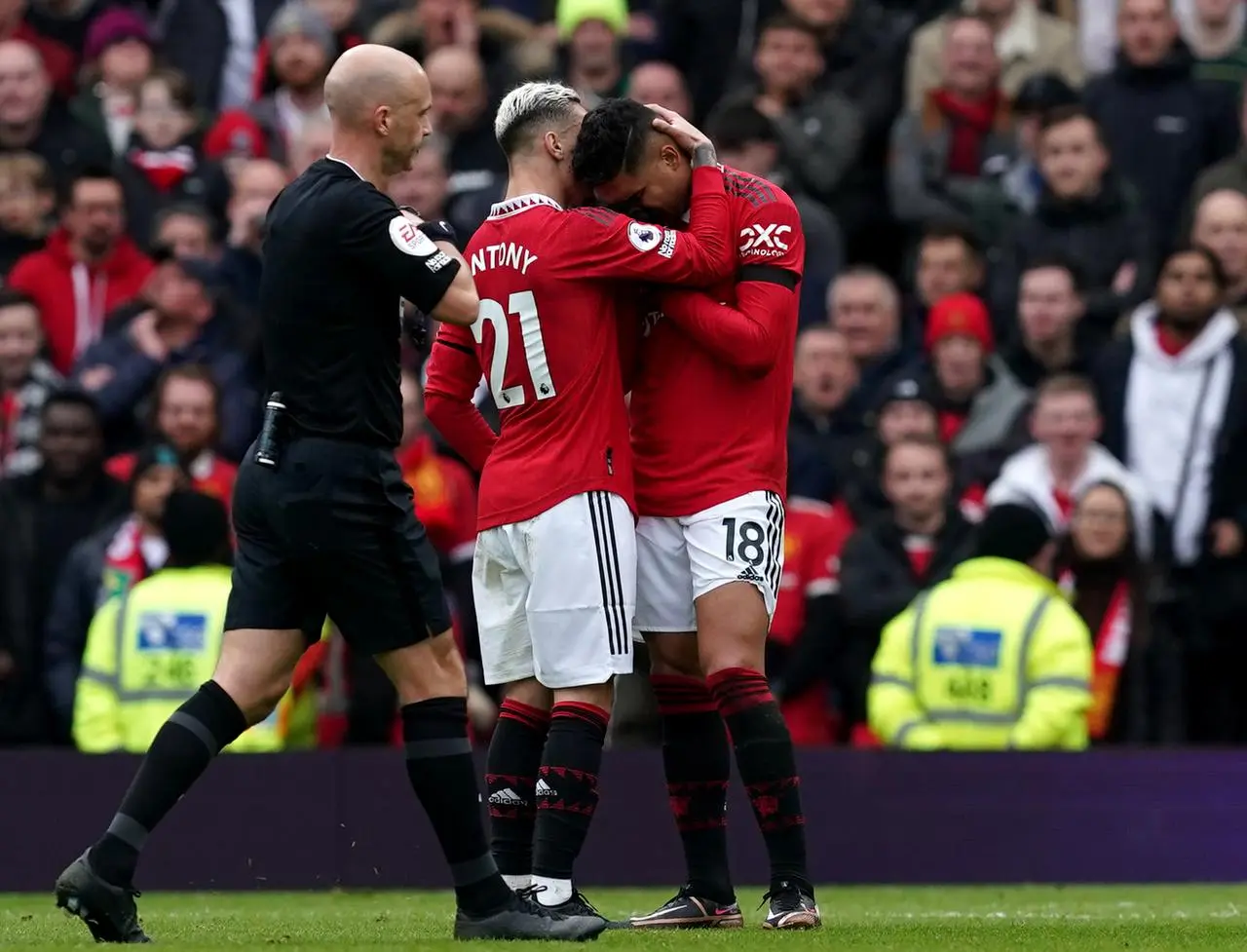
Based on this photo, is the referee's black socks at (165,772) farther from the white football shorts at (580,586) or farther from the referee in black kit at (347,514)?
the white football shorts at (580,586)

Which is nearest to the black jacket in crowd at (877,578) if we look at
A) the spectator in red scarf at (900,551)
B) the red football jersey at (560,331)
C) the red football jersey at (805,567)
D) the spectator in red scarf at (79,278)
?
the spectator in red scarf at (900,551)

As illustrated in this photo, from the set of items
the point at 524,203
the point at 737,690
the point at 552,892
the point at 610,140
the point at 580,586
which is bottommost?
the point at 552,892

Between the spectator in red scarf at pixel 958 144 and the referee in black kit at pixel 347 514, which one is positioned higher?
the spectator in red scarf at pixel 958 144

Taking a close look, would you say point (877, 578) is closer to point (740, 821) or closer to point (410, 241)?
point (740, 821)

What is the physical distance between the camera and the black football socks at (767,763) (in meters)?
7.62

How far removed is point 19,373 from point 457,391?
554cm

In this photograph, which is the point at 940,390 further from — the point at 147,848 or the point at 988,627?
the point at 147,848

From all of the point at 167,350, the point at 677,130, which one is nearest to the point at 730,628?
the point at 677,130

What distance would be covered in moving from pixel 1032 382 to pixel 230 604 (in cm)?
656

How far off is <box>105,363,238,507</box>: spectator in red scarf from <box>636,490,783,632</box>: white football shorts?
434 cm

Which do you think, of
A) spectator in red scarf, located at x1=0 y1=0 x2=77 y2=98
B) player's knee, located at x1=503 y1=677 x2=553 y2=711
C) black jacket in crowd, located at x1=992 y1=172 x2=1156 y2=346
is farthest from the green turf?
spectator in red scarf, located at x1=0 y1=0 x2=77 y2=98

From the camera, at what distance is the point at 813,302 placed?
44.0 ft

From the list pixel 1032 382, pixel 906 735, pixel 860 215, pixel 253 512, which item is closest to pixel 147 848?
pixel 906 735

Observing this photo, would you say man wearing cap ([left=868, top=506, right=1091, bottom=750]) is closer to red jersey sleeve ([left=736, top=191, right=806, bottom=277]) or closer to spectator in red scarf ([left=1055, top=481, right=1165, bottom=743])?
spectator in red scarf ([left=1055, top=481, right=1165, bottom=743])
